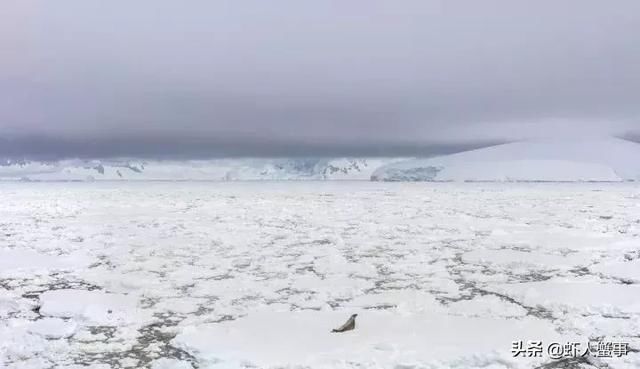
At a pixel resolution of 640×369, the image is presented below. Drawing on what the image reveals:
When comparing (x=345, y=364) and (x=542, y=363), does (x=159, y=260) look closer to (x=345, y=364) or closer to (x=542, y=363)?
(x=345, y=364)

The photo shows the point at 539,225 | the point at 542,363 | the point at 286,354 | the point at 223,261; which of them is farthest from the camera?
the point at 539,225

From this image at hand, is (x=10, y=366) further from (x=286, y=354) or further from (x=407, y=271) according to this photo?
(x=407, y=271)

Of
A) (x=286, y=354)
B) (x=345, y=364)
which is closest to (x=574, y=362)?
(x=345, y=364)

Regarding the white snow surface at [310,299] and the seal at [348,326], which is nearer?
the white snow surface at [310,299]

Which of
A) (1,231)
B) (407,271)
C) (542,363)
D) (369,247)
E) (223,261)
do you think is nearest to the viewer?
(542,363)

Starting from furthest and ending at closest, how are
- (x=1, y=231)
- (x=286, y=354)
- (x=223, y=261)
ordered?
(x=1, y=231) < (x=223, y=261) < (x=286, y=354)

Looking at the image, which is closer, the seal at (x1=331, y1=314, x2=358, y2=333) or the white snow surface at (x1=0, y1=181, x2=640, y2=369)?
the white snow surface at (x1=0, y1=181, x2=640, y2=369)

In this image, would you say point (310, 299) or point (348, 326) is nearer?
point (348, 326)

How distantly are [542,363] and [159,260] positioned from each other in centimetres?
676

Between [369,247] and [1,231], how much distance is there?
976 centimetres

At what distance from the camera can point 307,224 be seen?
51.4 ft

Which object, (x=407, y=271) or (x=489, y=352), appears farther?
(x=407, y=271)

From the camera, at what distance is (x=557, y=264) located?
8766mm

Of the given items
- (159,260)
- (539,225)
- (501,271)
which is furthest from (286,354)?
(539,225)
